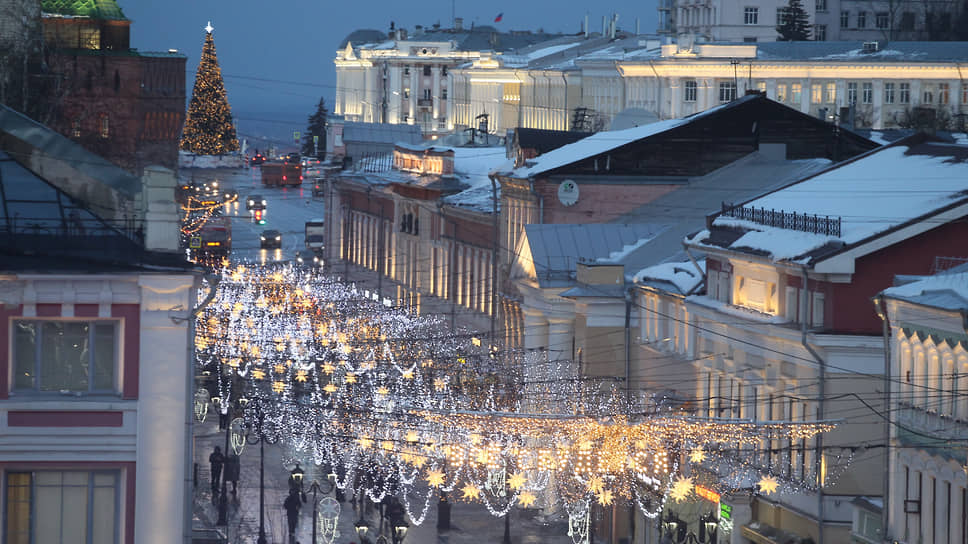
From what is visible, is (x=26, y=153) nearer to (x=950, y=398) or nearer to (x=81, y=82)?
(x=950, y=398)

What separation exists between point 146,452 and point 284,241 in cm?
11145

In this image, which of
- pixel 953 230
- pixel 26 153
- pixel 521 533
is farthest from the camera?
pixel 521 533

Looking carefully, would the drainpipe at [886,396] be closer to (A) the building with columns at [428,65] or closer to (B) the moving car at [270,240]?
(B) the moving car at [270,240]

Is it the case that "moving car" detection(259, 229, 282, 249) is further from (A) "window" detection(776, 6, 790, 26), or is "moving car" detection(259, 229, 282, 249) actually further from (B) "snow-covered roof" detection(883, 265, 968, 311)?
(B) "snow-covered roof" detection(883, 265, 968, 311)

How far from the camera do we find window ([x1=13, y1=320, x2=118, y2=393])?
80.1ft

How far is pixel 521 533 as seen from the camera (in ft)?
155

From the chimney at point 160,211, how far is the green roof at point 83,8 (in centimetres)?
3663

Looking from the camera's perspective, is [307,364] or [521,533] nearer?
[521,533]

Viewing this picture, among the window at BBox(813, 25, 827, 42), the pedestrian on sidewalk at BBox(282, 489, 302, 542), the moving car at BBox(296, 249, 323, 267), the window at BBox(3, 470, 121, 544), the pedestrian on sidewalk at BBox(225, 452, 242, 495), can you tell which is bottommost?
the moving car at BBox(296, 249, 323, 267)

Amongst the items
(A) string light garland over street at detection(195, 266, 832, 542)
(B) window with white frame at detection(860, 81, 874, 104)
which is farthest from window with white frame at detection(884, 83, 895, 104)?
(A) string light garland over street at detection(195, 266, 832, 542)

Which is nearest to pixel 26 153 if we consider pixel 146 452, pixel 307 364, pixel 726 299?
pixel 146 452

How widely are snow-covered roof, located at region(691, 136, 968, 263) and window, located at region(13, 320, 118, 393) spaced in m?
13.8

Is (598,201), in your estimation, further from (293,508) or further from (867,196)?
(867,196)

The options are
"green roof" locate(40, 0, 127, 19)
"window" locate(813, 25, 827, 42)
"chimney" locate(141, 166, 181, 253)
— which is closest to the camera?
"chimney" locate(141, 166, 181, 253)
